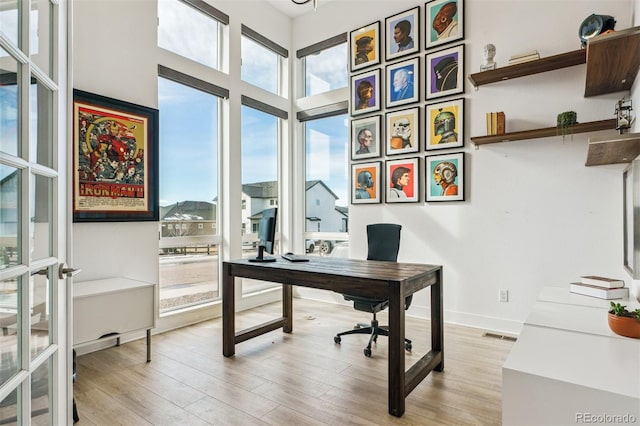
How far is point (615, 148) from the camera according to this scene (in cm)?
203

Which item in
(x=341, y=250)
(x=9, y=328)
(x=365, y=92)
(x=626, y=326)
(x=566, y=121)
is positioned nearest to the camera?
(x=9, y=328)

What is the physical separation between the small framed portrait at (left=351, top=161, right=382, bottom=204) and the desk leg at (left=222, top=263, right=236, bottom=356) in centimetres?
201

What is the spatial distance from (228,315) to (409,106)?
9.65 ft

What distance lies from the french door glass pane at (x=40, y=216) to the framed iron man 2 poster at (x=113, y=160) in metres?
1.82

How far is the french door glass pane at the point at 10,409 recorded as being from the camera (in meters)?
0.96

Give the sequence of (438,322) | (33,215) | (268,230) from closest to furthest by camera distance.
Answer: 1. (33,215)
2. (438,322)
3. (268,230)

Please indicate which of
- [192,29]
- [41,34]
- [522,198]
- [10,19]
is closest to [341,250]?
[522,198]

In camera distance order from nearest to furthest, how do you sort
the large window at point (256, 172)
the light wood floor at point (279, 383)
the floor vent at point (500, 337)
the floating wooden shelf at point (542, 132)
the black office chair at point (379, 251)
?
the light wood floor at point (279, 383) < the floating wooden shelf at point (542, 132) < the black office chair at point (379, 251) < the floor vent at point (500, 337) < the large window at point (256, 172)

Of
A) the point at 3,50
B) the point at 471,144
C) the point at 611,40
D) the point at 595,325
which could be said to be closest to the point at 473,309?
the point at 471,144

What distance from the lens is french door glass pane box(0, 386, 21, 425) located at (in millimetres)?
956

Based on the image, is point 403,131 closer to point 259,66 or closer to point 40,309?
point 259,66

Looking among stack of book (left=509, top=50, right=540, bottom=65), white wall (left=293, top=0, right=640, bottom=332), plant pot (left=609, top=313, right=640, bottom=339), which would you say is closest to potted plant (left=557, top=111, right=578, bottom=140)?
white wall (left=293, top=0, right=640, bottom=332)

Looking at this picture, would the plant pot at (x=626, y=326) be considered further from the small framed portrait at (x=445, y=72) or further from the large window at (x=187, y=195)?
the large window at (x=187, y=195)

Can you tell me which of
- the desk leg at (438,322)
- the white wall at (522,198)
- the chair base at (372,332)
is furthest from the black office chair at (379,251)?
the white wall at (522,198)
